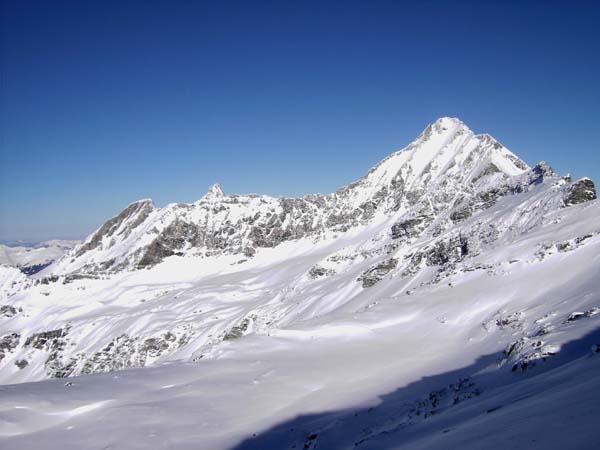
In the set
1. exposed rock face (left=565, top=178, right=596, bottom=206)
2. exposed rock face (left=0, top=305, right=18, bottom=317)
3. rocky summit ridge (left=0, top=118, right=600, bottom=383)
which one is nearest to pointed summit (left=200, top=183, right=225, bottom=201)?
rocky summit ridge (left=0, top=118, right=600, bottom=383)

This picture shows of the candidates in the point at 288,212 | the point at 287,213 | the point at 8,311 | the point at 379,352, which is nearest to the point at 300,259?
the point at 287,213

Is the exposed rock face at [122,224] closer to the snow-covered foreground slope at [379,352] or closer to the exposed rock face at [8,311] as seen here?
the exposed rock face at [8,311]

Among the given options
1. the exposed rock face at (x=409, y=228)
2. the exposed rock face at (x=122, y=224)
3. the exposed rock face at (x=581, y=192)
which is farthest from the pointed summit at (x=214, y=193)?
the exposed rock face at (x=581, y=192)

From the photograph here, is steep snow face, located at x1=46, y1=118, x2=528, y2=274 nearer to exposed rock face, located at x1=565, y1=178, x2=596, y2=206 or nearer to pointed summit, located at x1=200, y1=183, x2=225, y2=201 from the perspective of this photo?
pointed summit, located at x1=200, y1=183, x2=225, y2=201

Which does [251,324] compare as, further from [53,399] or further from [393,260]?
[53,399]

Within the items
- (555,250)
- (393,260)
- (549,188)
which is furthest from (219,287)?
(555,250)

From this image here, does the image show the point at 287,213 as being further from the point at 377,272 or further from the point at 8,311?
the point at 377,272
